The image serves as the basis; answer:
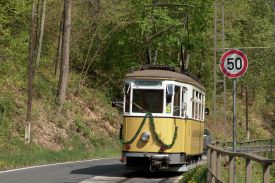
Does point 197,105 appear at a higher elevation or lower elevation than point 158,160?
higher

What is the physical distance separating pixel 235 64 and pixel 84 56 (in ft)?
95.7

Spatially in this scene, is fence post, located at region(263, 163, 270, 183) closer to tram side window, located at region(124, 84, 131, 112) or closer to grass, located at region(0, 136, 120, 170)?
tram side window, located at region(124, 84, 131, 112)

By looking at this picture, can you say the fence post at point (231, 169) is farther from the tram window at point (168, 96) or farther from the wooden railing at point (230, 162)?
the tram window at point (168, 96)

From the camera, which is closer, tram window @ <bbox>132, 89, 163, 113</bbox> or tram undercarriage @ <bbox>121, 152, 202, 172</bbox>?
tram undercarriage @ <bbox>121, 152, 202, 172</bbox>

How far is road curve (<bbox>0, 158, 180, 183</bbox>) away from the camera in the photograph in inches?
652

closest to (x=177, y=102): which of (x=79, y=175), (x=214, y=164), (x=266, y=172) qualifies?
(x=79, y=175)

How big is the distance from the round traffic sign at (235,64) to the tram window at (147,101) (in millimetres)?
4816

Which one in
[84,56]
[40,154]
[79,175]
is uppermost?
[84,56]

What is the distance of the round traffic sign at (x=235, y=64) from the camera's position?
13484mm

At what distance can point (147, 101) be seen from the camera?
1848cm

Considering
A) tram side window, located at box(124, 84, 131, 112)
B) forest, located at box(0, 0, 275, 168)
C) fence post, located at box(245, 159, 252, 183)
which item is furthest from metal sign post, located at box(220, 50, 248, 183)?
forest, located at box(0, 0, 275, 168)

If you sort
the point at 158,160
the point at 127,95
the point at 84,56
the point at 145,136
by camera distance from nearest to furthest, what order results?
the point at 158,160
the point at 145,136
the point at 127,95
the point at 84,56

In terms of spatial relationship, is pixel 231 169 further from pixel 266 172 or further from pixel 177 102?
pixel 177 102

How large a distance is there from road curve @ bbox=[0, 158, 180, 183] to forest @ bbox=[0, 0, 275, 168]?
6.72 ft
